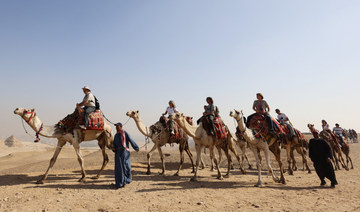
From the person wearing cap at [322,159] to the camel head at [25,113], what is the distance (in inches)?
422

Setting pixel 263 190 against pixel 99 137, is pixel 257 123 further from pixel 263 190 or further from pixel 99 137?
pixel 99 137

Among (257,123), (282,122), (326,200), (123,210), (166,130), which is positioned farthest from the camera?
(282,122)

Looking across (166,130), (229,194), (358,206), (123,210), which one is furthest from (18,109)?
(358,206)

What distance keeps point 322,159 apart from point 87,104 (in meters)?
9.34

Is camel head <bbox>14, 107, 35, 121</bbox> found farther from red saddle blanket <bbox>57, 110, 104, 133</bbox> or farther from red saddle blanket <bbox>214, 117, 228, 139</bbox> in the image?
red saddle blanket <bbox>214, 117, 228, 139</bbox>

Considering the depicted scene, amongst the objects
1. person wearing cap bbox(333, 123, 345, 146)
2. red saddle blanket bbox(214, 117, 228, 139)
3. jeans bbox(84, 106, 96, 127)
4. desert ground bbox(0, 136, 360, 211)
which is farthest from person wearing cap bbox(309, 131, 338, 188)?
person wearing cap bbox(333, 123, 345, 146)

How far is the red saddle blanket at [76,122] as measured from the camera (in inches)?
330

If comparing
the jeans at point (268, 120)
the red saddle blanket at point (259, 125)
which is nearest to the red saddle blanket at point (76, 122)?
the jeans at point (268, 120)

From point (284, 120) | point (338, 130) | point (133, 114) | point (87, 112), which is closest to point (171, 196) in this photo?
point (87, 112)

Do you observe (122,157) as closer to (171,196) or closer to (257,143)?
(171,196)

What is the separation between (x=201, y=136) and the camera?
29.4ft

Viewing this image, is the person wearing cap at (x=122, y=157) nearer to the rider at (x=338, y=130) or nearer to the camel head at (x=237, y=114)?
the camel head at (x=237, y=114)

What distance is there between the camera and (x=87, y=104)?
8.60 m

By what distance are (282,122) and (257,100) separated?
167 inches
